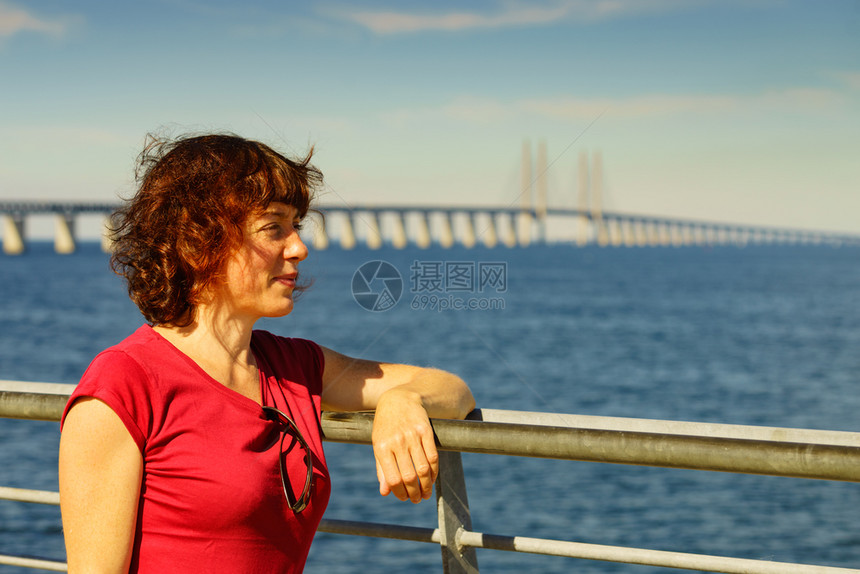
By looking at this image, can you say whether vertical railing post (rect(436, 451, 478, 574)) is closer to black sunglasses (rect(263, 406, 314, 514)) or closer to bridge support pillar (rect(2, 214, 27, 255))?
black sunglasses (rect(263, 406, 314, 514))

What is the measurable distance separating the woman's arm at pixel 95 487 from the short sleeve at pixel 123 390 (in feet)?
0.05

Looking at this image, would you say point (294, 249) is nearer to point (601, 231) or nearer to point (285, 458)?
point (285, 458)

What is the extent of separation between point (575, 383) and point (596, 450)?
30916 millimetres

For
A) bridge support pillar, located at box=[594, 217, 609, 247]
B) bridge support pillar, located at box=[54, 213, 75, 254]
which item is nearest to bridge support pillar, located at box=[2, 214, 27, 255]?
bridge support pillar, located at box=[54, 213, 75, 254]

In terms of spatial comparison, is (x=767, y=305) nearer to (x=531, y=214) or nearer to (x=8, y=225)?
(x=531, y=214)

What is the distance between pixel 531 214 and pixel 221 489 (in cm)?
1270

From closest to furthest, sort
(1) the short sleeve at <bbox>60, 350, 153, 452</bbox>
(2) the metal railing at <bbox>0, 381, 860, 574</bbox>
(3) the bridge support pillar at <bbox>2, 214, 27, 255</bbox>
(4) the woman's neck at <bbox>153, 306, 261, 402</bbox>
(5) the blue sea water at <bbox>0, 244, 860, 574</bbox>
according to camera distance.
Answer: (2) the metal railing at <bbox>0, 381, 860, 574</bbox>, (1) the short sleeve at <bbox>60, 350, 153, 452</bbox>, (4) the woman's neck at <bbox>153, 306, 261, 402</bbox>, (5) the blue sea water at <bbox>0, 244, 860, 574</bbox>, (3) the bridge support pillar at <bbox>2, 214, 27, 255</bbox>

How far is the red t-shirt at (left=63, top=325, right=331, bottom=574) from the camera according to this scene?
1.47 m

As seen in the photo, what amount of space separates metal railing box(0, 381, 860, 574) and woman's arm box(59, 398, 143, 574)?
0.29 metres

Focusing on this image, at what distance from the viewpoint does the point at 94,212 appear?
6781cm

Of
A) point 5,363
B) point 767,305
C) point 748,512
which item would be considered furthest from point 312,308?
point 748,512

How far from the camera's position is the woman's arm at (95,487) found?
4.50ft

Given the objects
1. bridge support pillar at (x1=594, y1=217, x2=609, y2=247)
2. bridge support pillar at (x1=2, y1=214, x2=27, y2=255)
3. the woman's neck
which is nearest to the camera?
the woman's neck

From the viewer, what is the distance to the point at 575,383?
31.7 m
